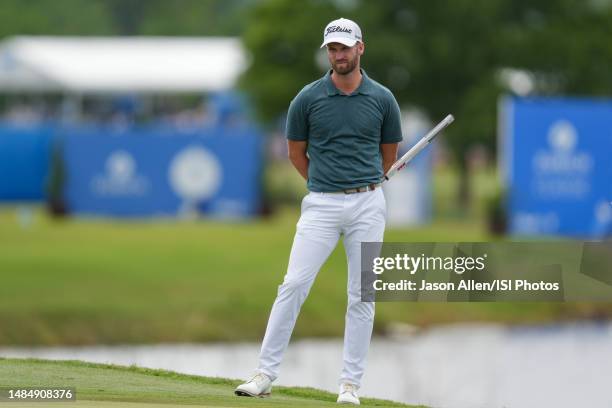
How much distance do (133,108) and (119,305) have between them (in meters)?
39.0

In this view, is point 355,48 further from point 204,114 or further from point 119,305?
point 204,114

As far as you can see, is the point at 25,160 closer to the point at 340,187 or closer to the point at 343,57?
the point at 340,187

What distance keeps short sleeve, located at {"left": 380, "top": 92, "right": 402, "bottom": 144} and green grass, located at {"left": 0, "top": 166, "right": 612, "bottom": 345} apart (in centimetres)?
1358

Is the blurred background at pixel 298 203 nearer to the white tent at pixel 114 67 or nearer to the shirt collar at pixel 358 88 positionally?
the white tent at pixel 114 67

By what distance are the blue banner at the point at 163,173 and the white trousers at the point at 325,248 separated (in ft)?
80.1

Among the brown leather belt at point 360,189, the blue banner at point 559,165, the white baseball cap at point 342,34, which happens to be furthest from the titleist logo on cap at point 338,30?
the blue banner at point 559,165

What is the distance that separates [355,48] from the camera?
35.3ft

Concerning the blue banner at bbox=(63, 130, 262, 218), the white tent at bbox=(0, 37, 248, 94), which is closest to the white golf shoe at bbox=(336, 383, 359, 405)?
the blue banner at bbox=(63, 130, 262, 218)

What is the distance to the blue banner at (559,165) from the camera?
32.4 meters

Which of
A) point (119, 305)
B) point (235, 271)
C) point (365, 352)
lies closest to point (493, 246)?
point (365, 352)

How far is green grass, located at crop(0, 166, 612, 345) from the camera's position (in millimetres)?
25000

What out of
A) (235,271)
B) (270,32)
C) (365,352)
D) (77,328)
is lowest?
(365,352)

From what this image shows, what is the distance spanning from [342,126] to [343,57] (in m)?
0.41

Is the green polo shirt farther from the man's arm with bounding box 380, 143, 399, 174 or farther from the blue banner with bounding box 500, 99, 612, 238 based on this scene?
the blue banner with bounding box 500, 99, 612, 238
